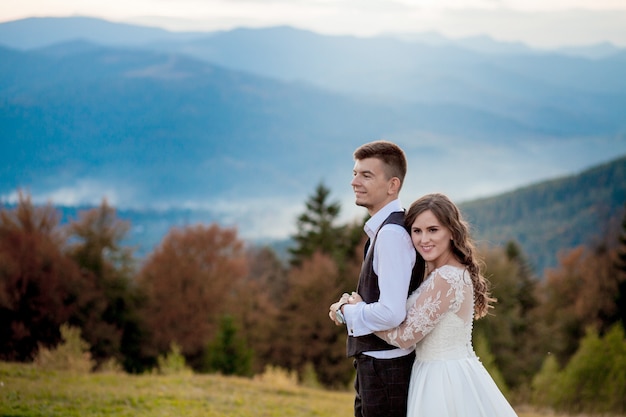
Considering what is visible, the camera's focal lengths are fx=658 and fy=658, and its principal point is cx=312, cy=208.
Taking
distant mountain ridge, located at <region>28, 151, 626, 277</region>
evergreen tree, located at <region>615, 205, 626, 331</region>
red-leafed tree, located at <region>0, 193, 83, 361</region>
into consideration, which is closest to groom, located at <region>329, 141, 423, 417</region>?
red-leafed tree, located at <region>0, 193, 83, 361</region>

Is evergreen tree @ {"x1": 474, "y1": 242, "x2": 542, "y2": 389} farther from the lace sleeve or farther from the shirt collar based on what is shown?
the shirt collar

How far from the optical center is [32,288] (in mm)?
31578

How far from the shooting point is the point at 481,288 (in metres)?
4.47

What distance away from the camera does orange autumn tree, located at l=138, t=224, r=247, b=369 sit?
126 feet

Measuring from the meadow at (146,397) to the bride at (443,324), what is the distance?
5.24 m

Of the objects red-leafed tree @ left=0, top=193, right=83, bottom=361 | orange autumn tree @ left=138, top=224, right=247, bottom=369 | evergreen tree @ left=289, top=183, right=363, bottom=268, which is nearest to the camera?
red-leafed tree @ left=0, top=193, right=83, bottom=361

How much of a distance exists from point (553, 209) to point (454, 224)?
13808cm

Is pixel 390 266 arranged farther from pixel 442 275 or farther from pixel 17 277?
pixel 17 277

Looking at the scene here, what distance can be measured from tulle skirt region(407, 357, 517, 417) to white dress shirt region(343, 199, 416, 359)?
527 millimetres

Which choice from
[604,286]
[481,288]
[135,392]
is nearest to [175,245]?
[604,286]

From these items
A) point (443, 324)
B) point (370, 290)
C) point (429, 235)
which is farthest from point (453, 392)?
point (429, 235)

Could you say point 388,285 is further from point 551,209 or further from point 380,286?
point 551,209

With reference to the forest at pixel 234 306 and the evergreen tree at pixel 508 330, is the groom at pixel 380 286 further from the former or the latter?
the evergreen tree at pixel 508 330

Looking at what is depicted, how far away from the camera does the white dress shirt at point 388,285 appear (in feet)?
13.1
